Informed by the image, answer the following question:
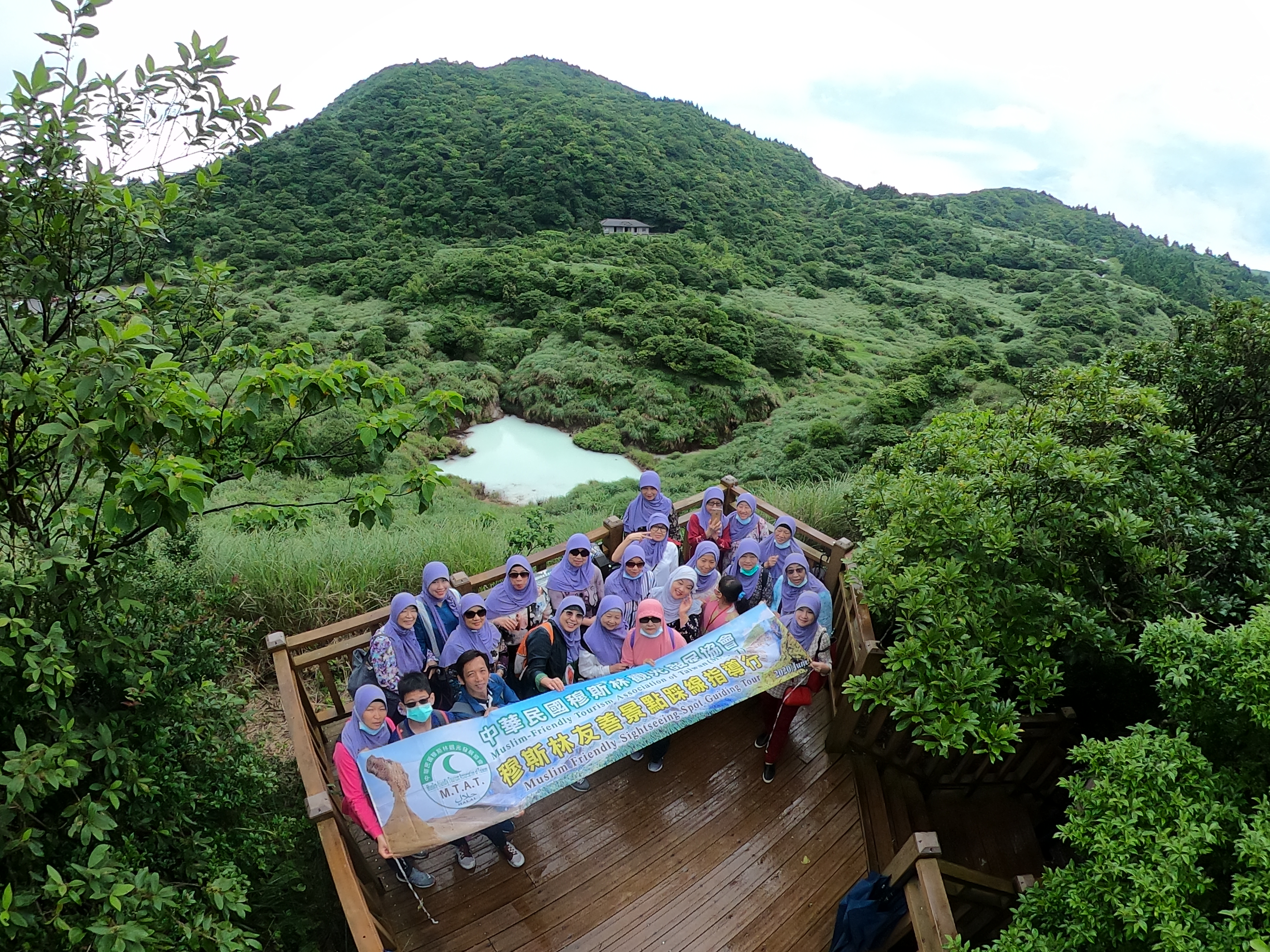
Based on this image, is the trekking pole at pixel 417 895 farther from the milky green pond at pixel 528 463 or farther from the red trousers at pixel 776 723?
the milky green pond at pixel 528 463

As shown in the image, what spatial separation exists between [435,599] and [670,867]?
2.31 metres

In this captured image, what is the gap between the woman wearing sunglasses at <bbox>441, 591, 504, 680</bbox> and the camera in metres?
4.14

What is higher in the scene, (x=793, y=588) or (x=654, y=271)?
(x=654, y=271)

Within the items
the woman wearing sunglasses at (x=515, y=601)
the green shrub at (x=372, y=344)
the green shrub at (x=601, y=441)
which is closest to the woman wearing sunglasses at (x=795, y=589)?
the woman wearing sunglasses at (x=515, y=601)

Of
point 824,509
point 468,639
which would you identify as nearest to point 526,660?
point 468,639

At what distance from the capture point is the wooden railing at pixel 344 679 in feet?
9.86

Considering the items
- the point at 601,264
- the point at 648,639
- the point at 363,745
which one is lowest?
the point at 363,745

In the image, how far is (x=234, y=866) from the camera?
299cm

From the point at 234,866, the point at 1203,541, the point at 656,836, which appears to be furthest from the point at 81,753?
the point at 1203,541

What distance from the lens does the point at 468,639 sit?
4234mm

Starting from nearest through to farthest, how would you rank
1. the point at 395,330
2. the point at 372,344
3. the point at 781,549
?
the point at 781,549
the point at 372,344
the point at 395,330

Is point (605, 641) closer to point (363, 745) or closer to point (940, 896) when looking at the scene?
point (363, 745)

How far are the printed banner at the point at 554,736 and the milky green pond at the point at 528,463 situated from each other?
16.6 m

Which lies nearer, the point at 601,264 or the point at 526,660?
the point at 526,660
